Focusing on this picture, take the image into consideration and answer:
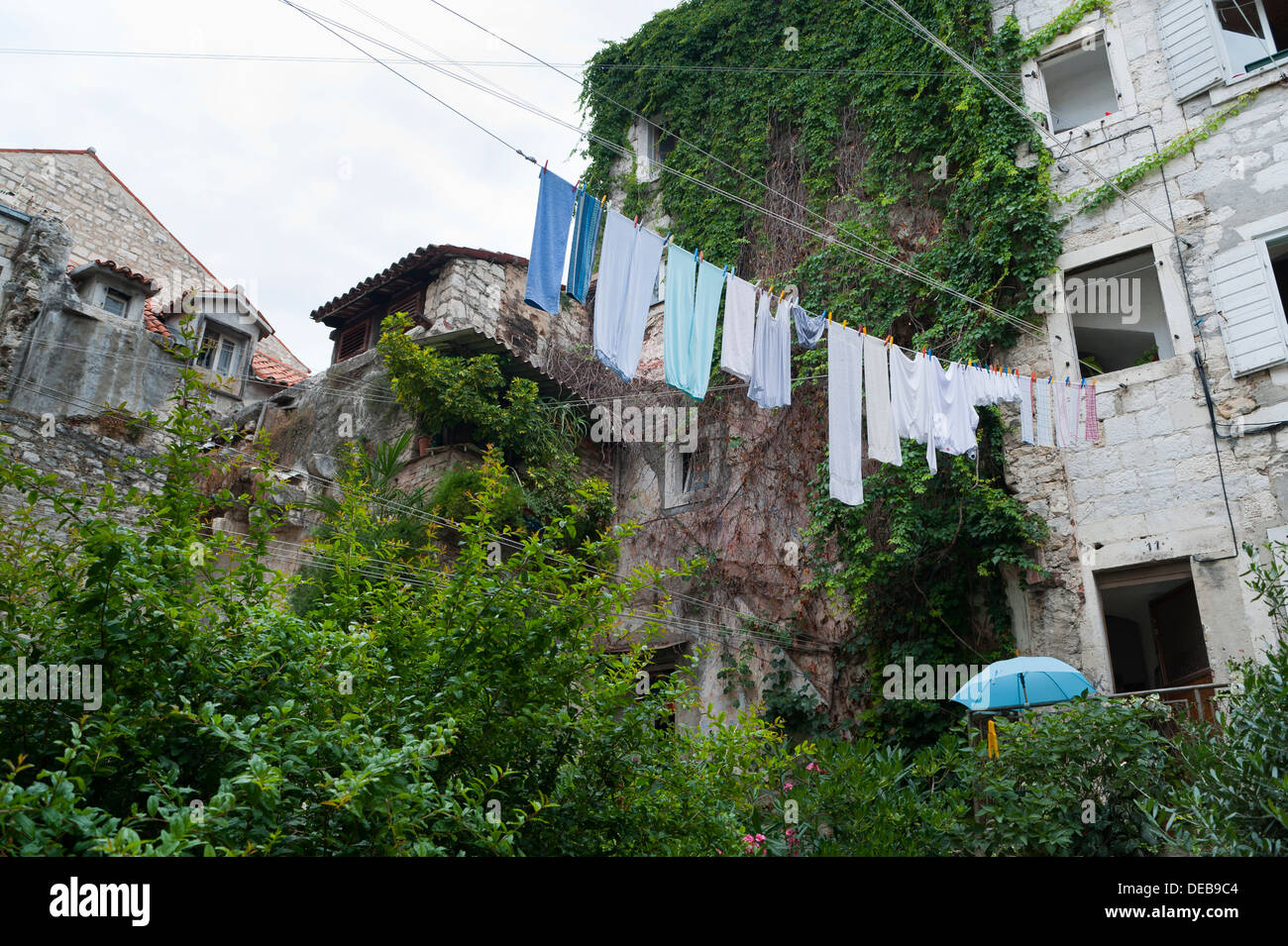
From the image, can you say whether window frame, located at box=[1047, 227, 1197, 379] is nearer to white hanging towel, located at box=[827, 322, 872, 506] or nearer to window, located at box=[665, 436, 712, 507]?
white hanging towel, located at box=[827, 322, 872, 506]

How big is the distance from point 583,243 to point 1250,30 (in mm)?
8085

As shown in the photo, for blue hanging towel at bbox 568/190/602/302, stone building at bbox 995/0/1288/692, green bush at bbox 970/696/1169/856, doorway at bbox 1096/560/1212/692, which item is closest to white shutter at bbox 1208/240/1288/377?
stone building at bbox 995/0/1288/692

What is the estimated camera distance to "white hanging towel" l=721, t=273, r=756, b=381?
274 inches

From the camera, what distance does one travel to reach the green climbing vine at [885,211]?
952 centimetres

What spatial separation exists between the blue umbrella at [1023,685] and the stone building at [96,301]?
10231 mm

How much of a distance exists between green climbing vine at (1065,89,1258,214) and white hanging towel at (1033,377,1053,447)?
2.52 meters

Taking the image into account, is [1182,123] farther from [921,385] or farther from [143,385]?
[143,385]

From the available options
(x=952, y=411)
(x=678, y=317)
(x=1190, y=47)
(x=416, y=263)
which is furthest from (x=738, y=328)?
(x=416, y=263)

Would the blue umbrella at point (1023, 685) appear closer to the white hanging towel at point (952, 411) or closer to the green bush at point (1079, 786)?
the green bush at point (1079, 786)

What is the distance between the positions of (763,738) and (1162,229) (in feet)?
23.9

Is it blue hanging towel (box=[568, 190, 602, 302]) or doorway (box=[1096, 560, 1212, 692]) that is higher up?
blue hanging towel (box=[568, 190, 602, 302])

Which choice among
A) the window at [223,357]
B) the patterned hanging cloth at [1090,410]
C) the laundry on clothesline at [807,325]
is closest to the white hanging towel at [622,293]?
the laundry on clothesline at [807,325]
